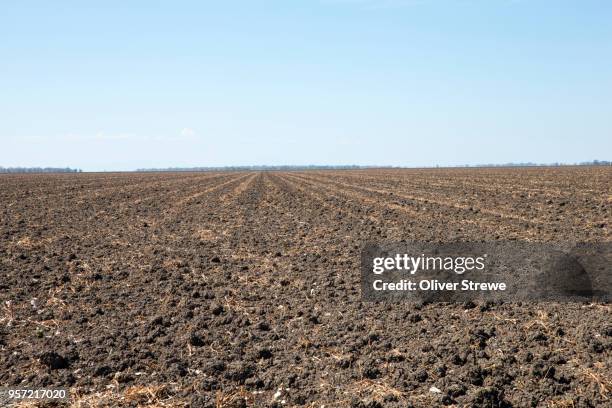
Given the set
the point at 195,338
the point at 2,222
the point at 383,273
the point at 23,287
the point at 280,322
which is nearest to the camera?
the point at 195,338

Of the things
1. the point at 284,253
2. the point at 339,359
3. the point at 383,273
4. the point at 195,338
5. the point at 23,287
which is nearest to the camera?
the point at 339,359

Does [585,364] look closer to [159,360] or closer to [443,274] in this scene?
[443,274]

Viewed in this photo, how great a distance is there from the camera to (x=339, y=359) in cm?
523

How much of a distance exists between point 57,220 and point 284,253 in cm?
1036

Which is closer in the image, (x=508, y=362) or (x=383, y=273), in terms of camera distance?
(x=508, y=362)

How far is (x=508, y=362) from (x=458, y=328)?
108cm

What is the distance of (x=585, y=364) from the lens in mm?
4895

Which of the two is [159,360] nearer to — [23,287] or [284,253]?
[23,287]

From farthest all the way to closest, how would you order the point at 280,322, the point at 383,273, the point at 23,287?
the point at 383,273 < the point at 23,287 < the point at 280,322

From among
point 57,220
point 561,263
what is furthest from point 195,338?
point 57,220

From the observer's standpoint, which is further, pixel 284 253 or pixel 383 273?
pixel 284 253

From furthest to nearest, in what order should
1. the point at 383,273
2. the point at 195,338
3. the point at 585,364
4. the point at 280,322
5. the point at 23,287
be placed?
the point at 383,273 → the point at 23,287 → the point at 280,322 → the point at 195,338 → the point at 585,364

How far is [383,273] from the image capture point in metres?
9.14

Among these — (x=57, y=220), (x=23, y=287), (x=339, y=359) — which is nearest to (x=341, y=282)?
(x=339, y=359)
